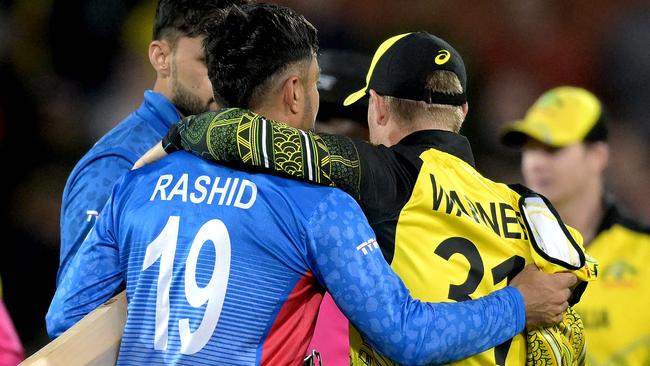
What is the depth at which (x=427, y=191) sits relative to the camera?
212 cm

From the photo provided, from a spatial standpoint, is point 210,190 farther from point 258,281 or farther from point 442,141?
point 442,141

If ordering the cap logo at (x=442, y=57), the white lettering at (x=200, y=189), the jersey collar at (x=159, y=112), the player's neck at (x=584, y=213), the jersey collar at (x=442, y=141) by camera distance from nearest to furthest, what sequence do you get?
the white lettering at (x=200, y=189) < the jersey collar at (x=442, y=141) < the cap logo at (x=442, y=57) < the jersey collar at (x=159, y=112) < the player's neck at (x=584, y=213)

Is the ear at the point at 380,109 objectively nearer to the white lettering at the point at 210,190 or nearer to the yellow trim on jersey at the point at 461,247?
the yellow trim on jersey at the point at 461,247

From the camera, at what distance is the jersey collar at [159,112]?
9.93 feet

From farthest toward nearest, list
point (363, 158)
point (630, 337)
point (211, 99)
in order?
1. point (630, 337)
2. point (211, 99)
3. point (363, 158)

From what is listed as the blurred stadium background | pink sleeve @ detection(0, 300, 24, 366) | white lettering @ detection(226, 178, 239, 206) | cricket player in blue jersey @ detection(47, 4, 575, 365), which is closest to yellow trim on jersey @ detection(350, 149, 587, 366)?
cricket player in blue jersey @ detection(47, 4, 575, 365)

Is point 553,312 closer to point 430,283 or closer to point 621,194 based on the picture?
point 430,283

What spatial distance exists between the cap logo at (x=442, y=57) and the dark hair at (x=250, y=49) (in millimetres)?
383

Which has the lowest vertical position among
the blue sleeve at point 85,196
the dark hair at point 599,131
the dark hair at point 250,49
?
the dark hair at point 599,131

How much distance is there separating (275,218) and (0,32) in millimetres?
4195

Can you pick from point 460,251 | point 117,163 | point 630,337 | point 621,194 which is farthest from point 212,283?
point 621,194

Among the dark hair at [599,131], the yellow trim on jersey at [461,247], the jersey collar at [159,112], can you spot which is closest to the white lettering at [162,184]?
the yellow trim on jersey at [461,247]

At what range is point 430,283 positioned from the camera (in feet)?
6.94

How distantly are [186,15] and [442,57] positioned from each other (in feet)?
3.32
